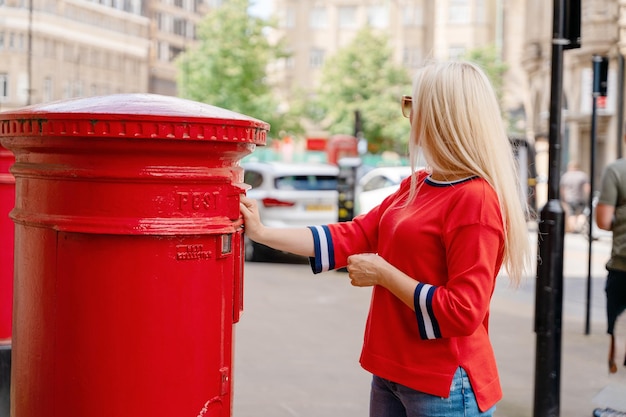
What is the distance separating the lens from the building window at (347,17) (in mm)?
65375

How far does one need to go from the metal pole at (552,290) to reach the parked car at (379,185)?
7919mm

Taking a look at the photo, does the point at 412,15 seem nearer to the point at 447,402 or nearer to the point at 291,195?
the point at 291,195

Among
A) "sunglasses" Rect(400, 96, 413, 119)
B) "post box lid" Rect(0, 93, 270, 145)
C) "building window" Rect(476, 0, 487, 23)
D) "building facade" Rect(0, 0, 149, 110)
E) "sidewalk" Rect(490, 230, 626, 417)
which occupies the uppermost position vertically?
"building window" Rect(476, 0, 487, 23)

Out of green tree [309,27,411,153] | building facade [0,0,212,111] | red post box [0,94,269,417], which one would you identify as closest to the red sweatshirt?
red post box [0,94,269,417]

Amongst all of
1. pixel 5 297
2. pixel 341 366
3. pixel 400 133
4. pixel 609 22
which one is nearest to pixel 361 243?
pixel 5 297

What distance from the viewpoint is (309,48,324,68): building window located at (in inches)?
2616

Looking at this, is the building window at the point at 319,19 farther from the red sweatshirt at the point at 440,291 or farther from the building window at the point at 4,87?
the red sweatshirt at the point at 440,291

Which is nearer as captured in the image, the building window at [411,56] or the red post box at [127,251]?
the red post box at [127,251]

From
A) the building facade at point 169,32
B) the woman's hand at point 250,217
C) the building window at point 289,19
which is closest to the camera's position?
the woman's hand at point 250,217

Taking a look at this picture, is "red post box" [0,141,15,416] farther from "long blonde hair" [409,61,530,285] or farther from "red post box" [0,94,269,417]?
"long blonde hair" [409,61,530,285]

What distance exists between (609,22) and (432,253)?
31.2m

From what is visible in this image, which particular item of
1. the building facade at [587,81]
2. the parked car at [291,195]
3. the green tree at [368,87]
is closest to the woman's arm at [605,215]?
the parked car at [291,195]

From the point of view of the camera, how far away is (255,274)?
1308 cm

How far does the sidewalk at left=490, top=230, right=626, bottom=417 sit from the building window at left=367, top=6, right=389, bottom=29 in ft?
173
